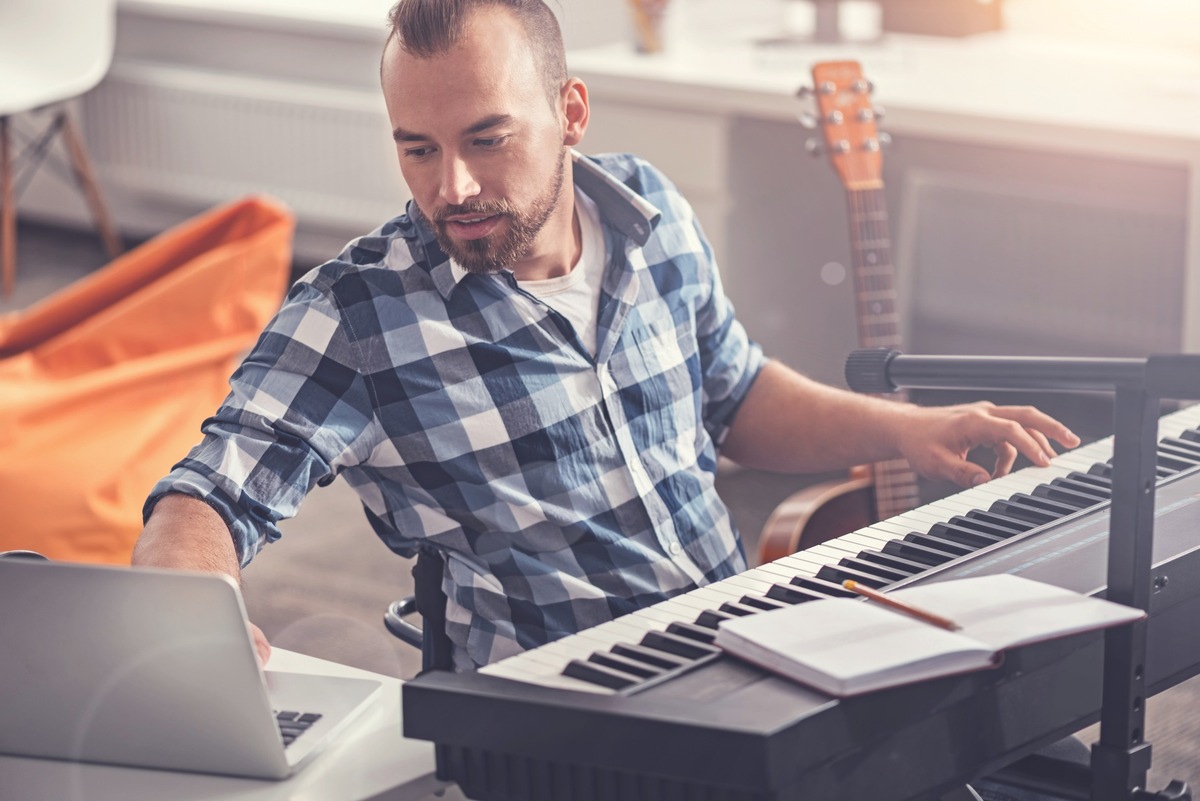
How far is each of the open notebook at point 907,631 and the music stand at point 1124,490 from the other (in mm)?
33

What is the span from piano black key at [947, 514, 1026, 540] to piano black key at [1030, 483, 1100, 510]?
3.3 inches

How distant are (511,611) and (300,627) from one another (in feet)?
4.45

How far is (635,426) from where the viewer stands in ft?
4.89

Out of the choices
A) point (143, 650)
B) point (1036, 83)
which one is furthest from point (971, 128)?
point (143, 650)

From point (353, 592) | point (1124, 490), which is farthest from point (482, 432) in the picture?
point (353, 592)

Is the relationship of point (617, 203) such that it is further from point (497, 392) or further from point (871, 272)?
point (871, 272)

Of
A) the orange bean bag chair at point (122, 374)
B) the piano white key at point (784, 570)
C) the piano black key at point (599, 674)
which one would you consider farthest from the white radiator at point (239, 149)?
the piano black key at point (599, 674)

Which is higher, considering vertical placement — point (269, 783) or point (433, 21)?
point (433, 21)

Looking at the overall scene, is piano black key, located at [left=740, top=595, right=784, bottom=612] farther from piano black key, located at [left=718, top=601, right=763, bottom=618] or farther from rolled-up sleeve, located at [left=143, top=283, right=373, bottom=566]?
rolled-up sleeve, located at [left=143, top=283, right=373, bottom=566]

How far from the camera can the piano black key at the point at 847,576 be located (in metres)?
1.12

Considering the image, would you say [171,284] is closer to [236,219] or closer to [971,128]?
[236,219]

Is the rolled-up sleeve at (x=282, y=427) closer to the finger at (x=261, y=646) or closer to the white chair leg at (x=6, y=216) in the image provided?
the finger at (x=261, y=646)

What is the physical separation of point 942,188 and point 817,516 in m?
1.39

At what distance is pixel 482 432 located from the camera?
4.59 ft
